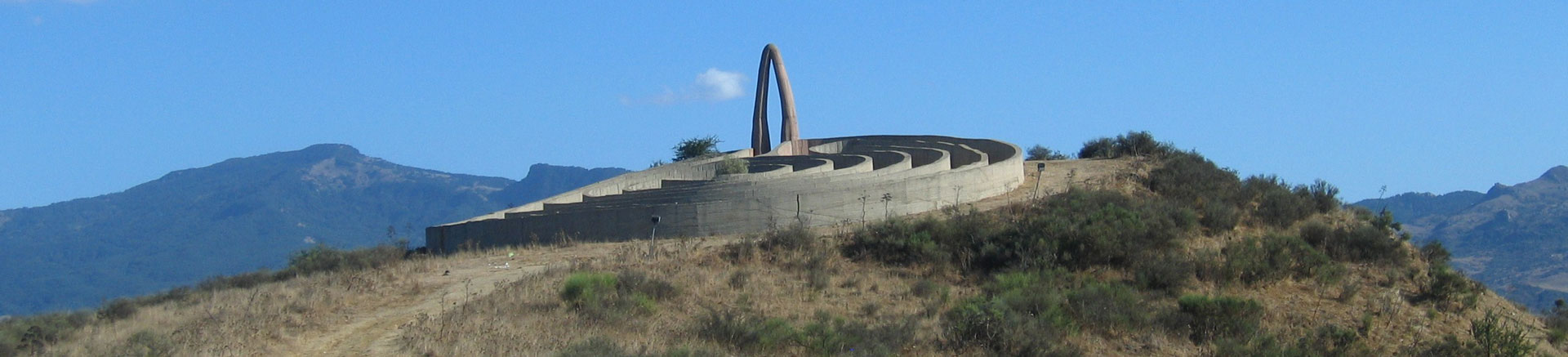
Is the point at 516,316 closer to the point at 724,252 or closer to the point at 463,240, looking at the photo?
the point at 724,252

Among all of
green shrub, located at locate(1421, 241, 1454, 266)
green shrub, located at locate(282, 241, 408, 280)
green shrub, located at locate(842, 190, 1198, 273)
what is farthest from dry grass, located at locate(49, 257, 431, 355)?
green shrub, located at locate(1421, 241, 1454, 266)

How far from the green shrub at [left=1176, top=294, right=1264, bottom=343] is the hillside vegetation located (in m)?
0.02

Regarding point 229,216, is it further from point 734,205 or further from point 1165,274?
point 1165,274

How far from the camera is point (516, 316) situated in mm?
16188

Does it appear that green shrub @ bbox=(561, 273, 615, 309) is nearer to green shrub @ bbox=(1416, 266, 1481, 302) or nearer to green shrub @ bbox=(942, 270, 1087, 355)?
green shrub @ bbox=(942, 270, 1087, 355)

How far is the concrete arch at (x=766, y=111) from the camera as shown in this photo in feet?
133

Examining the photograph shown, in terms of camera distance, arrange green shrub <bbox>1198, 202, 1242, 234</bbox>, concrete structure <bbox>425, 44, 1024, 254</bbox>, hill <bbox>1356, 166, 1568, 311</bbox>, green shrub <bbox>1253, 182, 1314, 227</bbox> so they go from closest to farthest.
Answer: concrete structure <bbox>425, 44, 1024, 254</bbox>
green shrub <bbox>1198, 202, 1242, 234</bbox>
green shrub <bbox>1253, 182, 1314, 227</bbox>
hill <bbox>1356, 166, 1568, 311</bbox>

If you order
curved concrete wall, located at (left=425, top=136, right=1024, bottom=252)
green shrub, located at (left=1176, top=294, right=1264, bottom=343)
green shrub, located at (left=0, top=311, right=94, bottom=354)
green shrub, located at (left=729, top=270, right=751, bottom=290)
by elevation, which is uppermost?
curved concrete wall, located at (left=425, top=136, right=1024, bottom=252)

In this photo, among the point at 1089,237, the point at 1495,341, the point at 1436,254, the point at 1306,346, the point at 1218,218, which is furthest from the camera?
the point at 1436,254

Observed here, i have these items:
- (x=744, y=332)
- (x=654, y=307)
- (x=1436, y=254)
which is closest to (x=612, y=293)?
(x=654, y=307)

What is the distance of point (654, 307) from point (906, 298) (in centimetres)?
338

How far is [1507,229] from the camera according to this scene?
259 feet

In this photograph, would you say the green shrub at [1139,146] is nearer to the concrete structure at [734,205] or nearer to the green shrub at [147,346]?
the concrete structure at [734,205]

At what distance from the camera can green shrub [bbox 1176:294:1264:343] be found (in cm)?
1803
